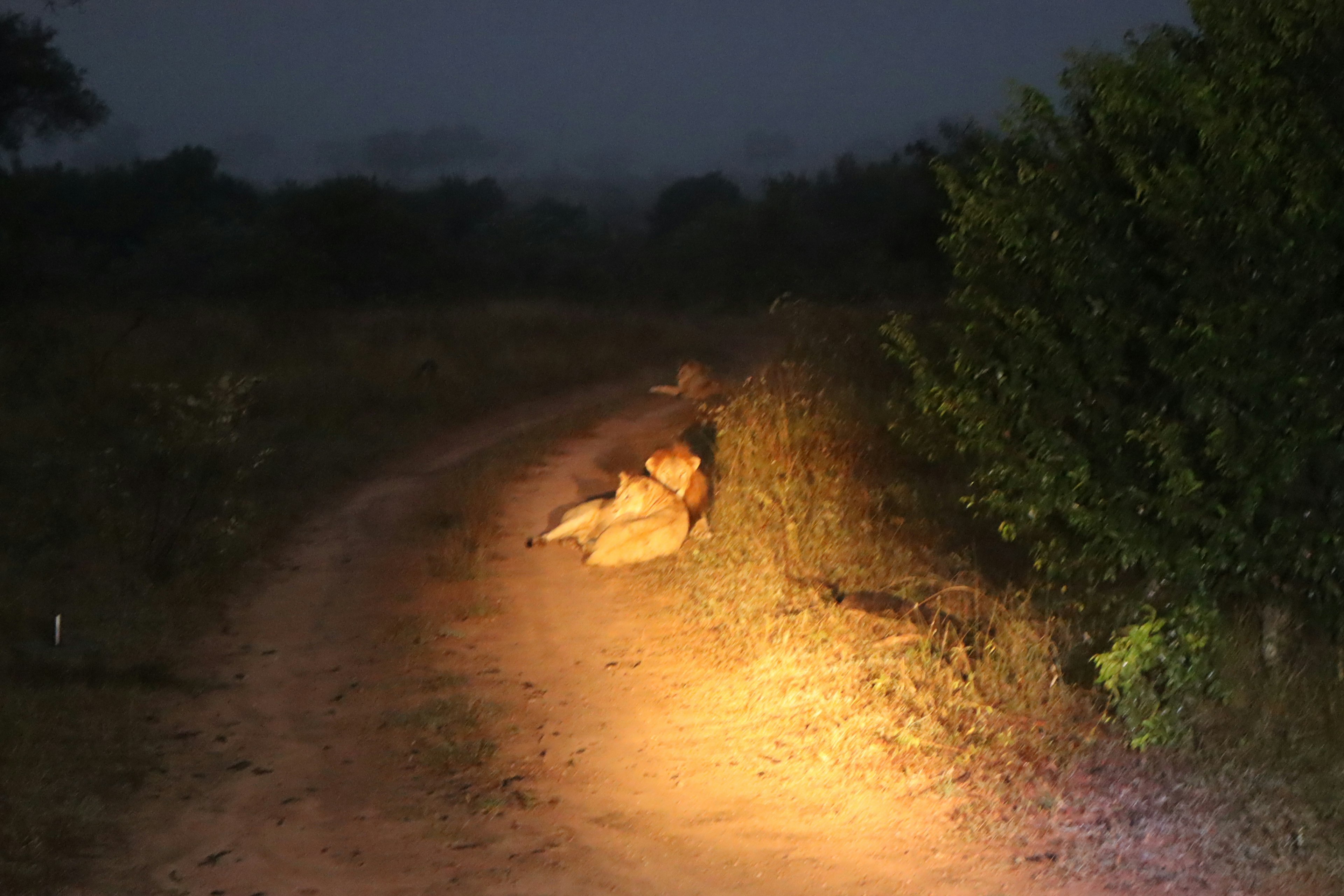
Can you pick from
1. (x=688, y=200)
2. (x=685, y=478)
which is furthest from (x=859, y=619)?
(x=688, y=200)

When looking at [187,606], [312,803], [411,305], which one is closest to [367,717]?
[312,803]

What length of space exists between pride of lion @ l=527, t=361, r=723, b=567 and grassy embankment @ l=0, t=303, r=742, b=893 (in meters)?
0.89

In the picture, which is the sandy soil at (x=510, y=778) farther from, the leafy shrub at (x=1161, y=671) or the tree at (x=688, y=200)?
the tree at (x=688, y=200)

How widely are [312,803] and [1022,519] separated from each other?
3.66 meters

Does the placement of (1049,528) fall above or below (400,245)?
below

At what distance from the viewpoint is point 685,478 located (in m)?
9.96

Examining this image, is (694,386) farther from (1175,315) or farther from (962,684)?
(1175,315)

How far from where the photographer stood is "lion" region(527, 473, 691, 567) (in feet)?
30.7

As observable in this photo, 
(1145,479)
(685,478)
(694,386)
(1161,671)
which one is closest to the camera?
(1161,671)

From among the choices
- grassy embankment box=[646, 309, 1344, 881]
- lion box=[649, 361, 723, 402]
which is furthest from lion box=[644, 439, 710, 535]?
lion box=[649, 361, 723, 402]

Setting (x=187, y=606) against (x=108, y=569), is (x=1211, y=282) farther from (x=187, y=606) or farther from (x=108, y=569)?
(x=108, y=569)

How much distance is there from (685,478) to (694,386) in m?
7.76

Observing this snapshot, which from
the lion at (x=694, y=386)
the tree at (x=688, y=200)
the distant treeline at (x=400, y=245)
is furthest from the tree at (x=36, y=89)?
the tree at (x=688, y=200)

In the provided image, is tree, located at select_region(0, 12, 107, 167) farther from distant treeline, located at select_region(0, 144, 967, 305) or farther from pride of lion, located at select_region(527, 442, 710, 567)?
pride of lion, located at select_region(527, 442, 710, 567)
